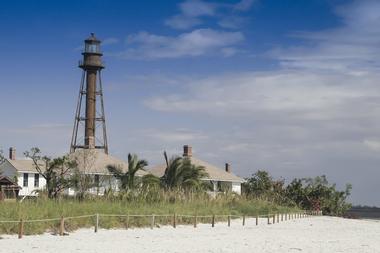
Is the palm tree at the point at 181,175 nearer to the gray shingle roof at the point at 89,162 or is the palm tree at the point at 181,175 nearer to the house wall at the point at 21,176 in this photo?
the gray shingle roof at the point at 89,162

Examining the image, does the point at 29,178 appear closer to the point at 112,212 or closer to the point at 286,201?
the point at 286,201

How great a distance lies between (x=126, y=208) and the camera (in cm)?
3216

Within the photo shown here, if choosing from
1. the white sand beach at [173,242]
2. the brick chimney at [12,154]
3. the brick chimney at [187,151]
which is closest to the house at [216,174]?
the brick chimney at [187,151]

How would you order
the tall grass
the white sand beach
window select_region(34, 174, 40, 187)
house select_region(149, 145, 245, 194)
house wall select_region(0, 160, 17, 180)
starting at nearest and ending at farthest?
the white sand beach → the tall grass → house wall select_region(0, 160, 17, 180) → window select_region(34, 174, 40, 187) → house select_region(149, 145, 245, 194)

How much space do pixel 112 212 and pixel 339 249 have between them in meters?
10.5

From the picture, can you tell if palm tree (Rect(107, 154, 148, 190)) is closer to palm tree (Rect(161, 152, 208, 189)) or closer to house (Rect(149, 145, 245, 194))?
palm tree (Rect(161, 152, 208, 189))

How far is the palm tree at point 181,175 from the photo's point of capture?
2034 inches

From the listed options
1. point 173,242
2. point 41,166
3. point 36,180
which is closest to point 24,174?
point 36,180

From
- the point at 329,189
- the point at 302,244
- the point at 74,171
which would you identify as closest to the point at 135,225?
the point at 302,244

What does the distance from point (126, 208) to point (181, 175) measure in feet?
65.6

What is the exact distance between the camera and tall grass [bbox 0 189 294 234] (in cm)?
2527

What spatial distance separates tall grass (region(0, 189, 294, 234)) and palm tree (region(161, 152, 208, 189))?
176 inches

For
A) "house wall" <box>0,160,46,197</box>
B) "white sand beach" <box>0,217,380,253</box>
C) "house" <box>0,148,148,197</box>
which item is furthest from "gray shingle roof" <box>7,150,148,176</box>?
"white sand beach" <box>0,217,380,253</box>

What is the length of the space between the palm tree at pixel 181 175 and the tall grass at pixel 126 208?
4.47 m
